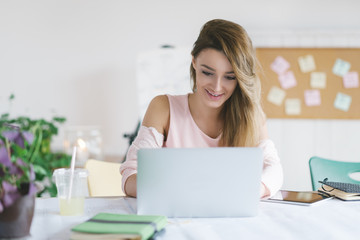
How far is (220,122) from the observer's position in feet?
5.82

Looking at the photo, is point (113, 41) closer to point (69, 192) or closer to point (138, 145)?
point (138, 145)

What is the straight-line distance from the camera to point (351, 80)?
3.41m

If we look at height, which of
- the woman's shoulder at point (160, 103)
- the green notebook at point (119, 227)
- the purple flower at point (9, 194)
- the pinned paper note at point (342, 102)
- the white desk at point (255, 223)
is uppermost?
the woman's shoulder at point (160, 103)

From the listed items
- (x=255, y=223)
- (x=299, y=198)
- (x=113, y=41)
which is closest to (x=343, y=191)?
(x=299, y=198)

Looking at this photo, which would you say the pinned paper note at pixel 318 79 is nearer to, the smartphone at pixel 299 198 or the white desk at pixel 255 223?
the smartphone at pixel 299 198

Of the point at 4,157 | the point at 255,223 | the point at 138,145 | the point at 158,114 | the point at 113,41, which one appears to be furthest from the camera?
the point at 113,41

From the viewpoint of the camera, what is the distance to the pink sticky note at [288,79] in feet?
11.3

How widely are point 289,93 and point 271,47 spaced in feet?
1.27

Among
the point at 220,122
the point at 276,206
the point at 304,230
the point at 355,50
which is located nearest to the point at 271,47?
the point at 355,50

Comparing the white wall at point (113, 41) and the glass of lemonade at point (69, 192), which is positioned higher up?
the white wall at point (113, 41)

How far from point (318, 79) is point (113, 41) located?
1.63 meters

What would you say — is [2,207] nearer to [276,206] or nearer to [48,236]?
[48,236]

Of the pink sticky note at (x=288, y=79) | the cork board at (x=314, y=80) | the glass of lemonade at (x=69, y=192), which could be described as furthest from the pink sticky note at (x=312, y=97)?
the glass of lemonade at (x=69, y=192)

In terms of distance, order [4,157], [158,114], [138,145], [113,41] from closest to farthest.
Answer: [4,157]
[138,145]
[158,114]
[113,41]
